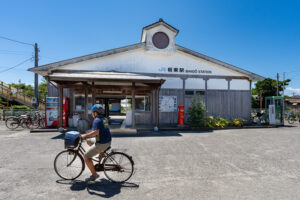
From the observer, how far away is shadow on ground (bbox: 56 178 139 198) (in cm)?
320

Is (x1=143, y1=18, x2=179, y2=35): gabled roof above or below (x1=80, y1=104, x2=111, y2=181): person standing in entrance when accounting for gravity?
above

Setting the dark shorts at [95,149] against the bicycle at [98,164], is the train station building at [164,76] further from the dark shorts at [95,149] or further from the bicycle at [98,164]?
the dark shorts at [95,149]

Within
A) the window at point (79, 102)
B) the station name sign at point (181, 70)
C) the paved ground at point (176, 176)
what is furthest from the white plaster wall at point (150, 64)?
the paved ground at point (176, 176)

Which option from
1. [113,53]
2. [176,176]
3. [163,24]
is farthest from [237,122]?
[113,53]

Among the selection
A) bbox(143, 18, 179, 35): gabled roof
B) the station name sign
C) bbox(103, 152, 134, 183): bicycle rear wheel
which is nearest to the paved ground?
bbox(103, 152, 134, 183): bicycle rear wheel

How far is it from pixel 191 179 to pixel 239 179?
1.13 metres

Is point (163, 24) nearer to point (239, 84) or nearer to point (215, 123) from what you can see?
point (239, 84)

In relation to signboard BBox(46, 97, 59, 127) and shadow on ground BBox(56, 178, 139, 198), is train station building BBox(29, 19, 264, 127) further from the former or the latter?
shadow on ground BBox(56, 178, 139, 198)

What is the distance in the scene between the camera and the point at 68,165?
12.2 feet

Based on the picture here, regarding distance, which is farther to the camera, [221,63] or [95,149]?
[221,63]

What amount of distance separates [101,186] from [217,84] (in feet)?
40.3

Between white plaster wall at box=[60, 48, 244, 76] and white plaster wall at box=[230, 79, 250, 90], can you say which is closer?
white plaster wall at box=[60, 48, 244, 76]

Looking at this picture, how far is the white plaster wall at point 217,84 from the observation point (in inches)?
523

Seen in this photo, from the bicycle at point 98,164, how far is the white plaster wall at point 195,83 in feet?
33.4
